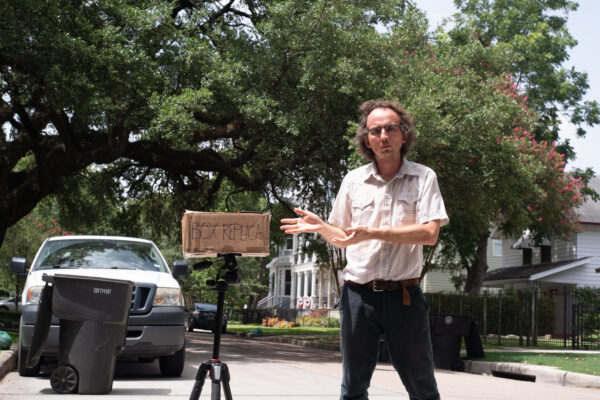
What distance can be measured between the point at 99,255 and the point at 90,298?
→ 3.08 m

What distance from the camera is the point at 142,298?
32.6 feet

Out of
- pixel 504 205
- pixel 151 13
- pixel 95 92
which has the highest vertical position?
pixel 151 13

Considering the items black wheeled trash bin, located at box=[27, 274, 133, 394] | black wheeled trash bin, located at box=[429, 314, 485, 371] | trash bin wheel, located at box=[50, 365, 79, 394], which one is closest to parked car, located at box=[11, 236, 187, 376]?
trash bin wheel, located at box=[50, 365, 79, 394]

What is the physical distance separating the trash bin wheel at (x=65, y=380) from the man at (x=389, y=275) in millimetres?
5001

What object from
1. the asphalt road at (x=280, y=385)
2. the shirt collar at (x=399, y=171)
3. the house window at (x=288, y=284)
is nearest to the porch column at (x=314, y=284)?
the house window at (x=288, y=284)

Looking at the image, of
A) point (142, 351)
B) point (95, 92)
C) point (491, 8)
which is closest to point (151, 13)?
point (95, 92)

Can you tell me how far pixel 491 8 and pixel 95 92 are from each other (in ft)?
89.9

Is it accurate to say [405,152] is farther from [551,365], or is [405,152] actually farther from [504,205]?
[504,205]

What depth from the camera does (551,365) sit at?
15.5 meters

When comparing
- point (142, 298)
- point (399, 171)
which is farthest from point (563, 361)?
point (399, 171)

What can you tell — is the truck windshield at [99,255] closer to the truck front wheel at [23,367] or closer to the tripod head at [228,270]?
the truck front wheel at [23,367]

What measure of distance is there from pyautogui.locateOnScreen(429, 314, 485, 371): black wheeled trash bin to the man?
1198 cm

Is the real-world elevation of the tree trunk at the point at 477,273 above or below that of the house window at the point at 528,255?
below

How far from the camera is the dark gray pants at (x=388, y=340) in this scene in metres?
3.86
